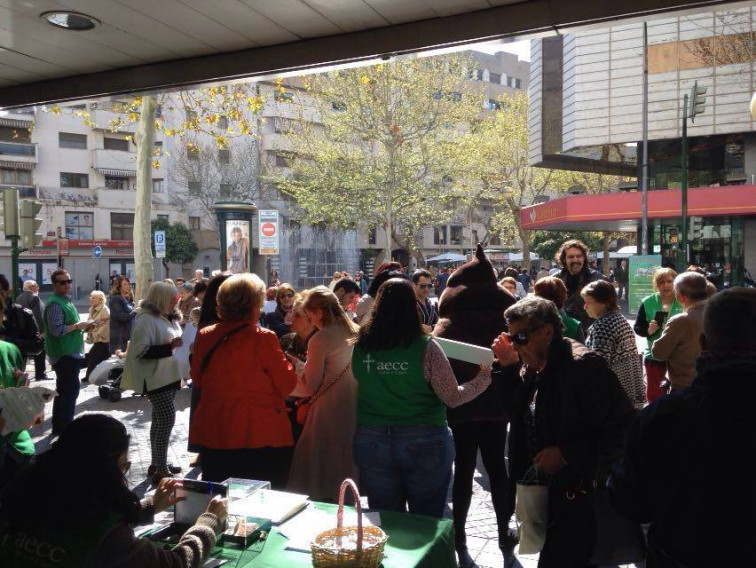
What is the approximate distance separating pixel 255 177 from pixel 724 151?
30.5 metres

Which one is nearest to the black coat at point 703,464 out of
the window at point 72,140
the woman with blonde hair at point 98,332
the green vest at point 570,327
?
the green vest at point 570,327

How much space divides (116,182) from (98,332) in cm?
4116

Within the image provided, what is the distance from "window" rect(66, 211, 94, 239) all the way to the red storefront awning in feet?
104

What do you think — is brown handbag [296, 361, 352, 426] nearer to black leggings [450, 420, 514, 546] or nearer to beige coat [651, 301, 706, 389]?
black leggings [450, 420, 514, 546]

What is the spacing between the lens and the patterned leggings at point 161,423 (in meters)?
6.07

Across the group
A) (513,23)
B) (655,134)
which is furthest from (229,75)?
(655,134)

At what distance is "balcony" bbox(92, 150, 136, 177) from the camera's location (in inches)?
1822

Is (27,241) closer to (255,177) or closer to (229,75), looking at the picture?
(229,75)

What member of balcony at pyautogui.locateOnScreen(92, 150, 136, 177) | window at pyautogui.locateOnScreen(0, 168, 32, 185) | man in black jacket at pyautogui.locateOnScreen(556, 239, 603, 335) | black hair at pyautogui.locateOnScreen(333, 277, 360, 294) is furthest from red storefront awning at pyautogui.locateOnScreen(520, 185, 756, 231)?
window at pyautogui.locateOnScreen(0, 168, 32, 185)

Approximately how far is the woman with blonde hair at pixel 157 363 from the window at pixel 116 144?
4586 centimetres

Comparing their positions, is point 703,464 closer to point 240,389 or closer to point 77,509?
point 77,509

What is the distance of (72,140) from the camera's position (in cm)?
4619

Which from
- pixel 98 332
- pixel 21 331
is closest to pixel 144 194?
pixel 98 332

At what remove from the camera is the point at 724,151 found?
2838cm
